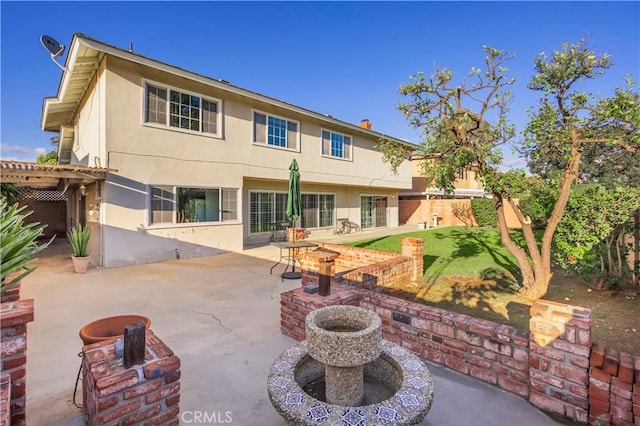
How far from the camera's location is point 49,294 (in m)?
6.27

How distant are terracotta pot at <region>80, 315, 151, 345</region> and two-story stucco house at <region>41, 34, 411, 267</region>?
7.00 meters

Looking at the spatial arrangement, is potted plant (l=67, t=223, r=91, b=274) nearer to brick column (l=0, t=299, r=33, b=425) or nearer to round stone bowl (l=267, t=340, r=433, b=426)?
brick column (l=0, t=299, r=33, b=425)

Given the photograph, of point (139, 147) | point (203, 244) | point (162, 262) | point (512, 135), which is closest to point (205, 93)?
point (139, 147)

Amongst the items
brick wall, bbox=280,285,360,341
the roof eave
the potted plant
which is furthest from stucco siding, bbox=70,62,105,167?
brick wall, bbox=280,285,360,341

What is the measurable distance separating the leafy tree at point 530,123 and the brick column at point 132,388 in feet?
21.9

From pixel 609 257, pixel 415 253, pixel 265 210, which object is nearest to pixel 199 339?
pixel 415 253

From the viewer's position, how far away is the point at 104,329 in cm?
276

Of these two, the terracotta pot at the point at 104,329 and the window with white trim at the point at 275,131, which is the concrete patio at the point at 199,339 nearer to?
the terracotta pot at the point at 104,329

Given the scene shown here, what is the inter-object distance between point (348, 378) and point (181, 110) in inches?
426

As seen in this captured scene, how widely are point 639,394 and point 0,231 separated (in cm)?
486

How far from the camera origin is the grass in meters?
4.97

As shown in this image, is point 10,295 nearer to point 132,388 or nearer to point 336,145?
point 132,388

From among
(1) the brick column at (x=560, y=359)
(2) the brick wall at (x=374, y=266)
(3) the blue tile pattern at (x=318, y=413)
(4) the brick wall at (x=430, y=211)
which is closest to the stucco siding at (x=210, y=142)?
(2) the brick wall at (x=374, y=266)

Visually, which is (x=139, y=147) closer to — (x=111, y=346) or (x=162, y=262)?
(x=162, y=262)
